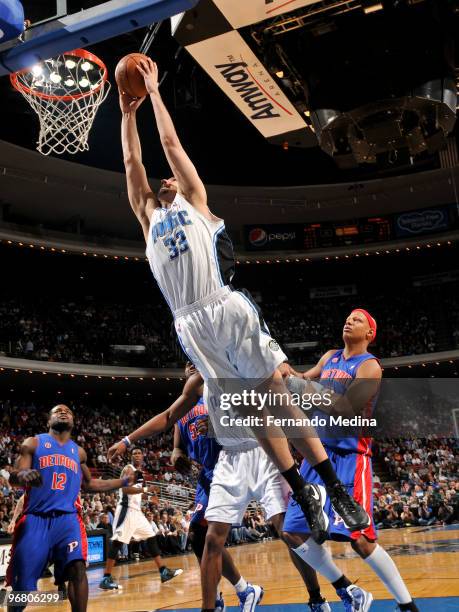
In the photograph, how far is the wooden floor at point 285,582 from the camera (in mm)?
5777

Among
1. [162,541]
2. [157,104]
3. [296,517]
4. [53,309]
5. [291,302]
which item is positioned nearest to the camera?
[157,104]

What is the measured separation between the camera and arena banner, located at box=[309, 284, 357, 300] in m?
28.3

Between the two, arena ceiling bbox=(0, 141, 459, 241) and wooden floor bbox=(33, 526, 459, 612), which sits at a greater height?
arena ceiling bbox=(0, 141, 459, 241)

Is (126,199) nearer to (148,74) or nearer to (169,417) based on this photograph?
(169,417)

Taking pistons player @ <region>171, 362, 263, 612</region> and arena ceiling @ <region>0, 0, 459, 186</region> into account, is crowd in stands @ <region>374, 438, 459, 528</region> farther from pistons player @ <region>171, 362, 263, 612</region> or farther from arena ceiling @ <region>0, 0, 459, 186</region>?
pistons player @ <region>171, 362, 263, 612</region>

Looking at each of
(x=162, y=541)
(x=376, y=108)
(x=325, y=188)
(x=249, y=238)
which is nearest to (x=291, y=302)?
(x=249, y=238)

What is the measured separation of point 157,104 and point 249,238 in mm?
23436

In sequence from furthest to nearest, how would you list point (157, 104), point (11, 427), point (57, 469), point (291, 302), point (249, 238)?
point (291, 302) < point (249, 238) < point (11, 427) < point (57, 469) < point (157, 104)

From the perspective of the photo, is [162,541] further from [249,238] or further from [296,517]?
[249,238]

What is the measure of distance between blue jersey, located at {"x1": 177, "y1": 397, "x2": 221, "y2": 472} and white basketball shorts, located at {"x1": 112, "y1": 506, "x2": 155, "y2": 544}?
4.94 m

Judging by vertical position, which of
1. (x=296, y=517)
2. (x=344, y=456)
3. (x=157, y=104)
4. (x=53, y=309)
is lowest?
(x=296, y=517)

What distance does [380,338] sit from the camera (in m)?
26.1

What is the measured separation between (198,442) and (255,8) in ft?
15.1

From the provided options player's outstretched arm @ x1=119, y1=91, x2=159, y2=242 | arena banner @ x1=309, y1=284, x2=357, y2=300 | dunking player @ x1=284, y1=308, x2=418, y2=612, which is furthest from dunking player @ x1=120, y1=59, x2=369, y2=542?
arena banner @ x1=309, y1=284, x2=357, y2=300
